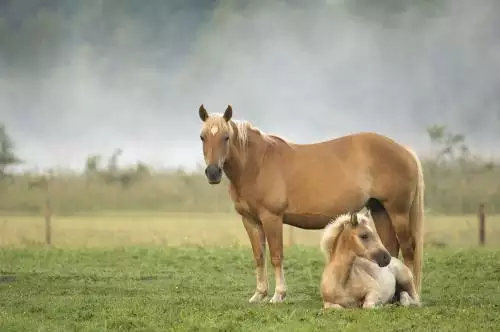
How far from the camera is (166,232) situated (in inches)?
929

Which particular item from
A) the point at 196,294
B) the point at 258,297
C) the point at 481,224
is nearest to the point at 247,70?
the point at 481,224

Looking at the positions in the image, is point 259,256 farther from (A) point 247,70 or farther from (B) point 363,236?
(A) point 247,70

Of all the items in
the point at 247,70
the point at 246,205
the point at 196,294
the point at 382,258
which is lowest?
the point at 196,294

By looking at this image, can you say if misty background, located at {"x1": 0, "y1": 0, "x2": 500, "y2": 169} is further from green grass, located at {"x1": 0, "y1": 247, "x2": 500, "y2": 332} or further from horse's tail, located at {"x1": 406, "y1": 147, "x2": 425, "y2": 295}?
horse's tail, located at {"x1": 406, "y1": 147, "x2": 425, "y2": 295}

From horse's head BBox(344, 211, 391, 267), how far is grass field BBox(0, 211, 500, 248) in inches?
478

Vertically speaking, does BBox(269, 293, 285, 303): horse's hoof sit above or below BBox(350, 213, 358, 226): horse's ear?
below

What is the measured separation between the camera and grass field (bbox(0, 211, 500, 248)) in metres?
20.7

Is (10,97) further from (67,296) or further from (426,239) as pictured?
(67,296)

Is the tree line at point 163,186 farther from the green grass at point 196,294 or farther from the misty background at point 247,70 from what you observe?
the green grass at point 196,294

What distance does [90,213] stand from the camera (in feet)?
104

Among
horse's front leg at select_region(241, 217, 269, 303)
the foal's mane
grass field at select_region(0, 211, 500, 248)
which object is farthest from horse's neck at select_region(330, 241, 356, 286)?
grass field at select_region(0, 211, 500, 248)

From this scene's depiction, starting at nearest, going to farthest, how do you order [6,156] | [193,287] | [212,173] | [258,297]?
1. [212,173]
2. [258,297]
3. [193,287]
4. [6,156]

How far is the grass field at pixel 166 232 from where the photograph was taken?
20734 mm

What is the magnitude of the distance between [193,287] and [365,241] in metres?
3.68
